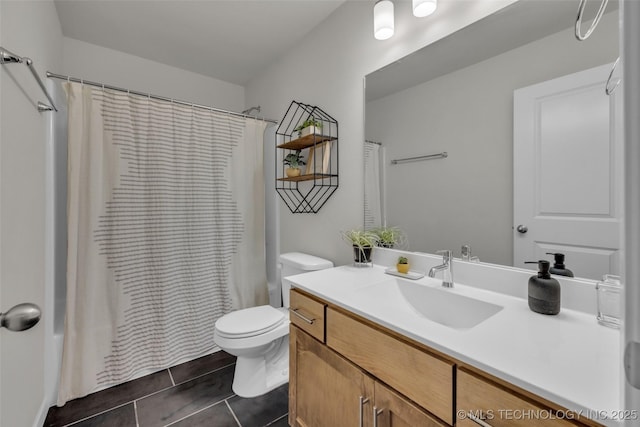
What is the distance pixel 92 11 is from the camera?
74.1 inches

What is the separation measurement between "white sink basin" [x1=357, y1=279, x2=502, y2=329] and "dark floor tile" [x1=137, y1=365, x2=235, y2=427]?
1.20 m

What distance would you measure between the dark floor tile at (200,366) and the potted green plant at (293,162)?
1.46m

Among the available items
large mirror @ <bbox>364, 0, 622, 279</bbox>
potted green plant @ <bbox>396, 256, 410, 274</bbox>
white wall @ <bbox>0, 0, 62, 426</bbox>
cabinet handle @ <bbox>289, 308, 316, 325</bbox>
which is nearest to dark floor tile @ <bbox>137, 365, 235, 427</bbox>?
white wall @ <bbox>0, 0, 62, 426</bbox>

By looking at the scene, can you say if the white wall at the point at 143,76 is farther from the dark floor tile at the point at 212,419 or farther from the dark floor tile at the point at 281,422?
the dark floor tile at the point at 281,422

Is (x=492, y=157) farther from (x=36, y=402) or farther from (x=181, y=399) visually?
(x=36, y=402)

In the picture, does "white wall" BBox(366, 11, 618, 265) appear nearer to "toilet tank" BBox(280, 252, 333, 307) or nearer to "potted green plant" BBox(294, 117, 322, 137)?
"potted green plant" BBox(294, 117, 322, 137)

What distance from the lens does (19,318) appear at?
0.68 metres

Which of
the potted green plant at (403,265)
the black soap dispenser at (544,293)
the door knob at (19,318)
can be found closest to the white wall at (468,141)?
the potted green plant at (403,265)

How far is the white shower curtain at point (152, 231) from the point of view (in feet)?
5.50

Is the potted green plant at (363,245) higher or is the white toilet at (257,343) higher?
the potted green plant at (363,245)

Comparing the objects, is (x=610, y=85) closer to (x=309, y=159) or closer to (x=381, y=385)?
(x=381, y=385)

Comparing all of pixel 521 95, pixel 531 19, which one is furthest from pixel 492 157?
pixel 531 19

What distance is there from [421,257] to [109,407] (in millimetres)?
1932

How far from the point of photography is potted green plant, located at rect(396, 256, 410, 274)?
1.36 metres
